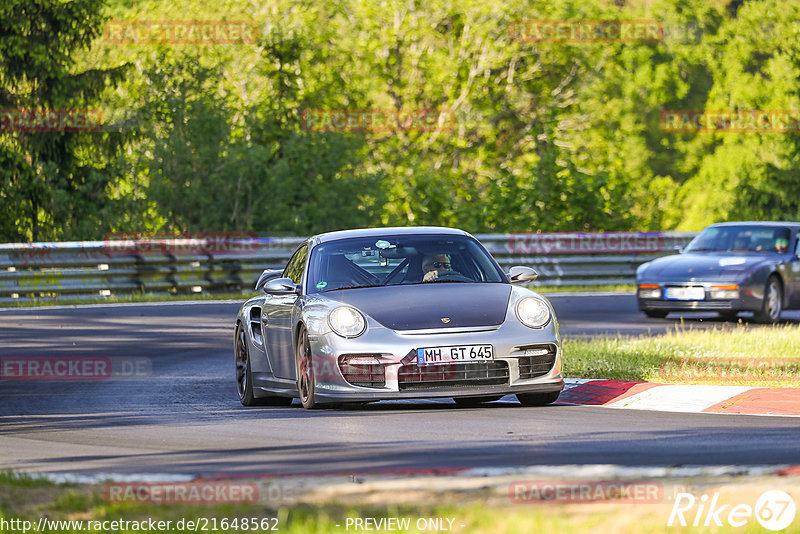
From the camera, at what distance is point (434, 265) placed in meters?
11.2

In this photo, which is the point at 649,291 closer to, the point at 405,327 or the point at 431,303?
the point at 431,303

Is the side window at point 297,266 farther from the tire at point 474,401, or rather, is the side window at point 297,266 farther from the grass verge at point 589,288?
the grass verge at point 589,288

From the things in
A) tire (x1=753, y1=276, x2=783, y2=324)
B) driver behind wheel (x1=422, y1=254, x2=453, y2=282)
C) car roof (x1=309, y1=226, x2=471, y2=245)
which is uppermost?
car roof (x1=309, y1=226, x2=471, y2=245)

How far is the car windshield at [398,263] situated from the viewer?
36.4ft

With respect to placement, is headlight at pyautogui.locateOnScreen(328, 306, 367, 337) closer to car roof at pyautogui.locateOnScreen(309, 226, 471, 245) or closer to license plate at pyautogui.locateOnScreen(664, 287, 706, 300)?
car roof at pyautogui.locateOnScreen(309, 226, 471, 245)

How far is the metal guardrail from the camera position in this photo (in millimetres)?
23141

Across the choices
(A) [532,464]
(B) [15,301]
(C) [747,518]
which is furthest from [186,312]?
(C) [747,518]

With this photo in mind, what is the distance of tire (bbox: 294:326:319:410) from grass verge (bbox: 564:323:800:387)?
2870 millimetres

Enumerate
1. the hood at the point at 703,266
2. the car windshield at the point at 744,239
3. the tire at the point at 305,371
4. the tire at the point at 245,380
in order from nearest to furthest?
the tire at the point at 305,371
the tire at the point at 245,380
the hood at the point at 703,266
the car windshield at the point at 744,239

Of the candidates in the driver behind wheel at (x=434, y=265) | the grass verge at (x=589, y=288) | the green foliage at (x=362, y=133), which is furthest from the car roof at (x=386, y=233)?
the green foliage at (x=362, y=133)

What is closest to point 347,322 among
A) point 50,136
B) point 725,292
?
point 725,292

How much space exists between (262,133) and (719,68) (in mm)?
42822

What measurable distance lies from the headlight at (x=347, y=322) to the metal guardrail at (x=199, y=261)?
13632mm

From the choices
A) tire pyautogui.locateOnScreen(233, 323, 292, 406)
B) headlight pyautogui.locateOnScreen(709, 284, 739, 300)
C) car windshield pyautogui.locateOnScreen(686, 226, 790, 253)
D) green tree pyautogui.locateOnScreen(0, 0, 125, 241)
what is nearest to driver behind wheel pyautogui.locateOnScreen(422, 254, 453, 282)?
tire pyautogui.locateOnScreen(233, 323, 292, 406)
